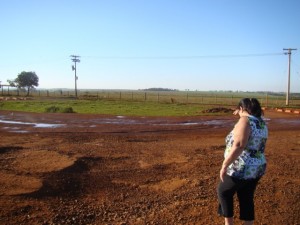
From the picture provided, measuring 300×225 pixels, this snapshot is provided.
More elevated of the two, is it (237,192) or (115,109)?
(237,192)

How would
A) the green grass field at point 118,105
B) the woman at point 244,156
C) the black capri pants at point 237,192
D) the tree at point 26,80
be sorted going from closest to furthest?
the woman at point 244,156, the black capri pants at point 237,192, the green grass field at point 118,105, the tree at point 26,80

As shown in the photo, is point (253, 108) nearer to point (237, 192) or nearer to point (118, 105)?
point (237, 192)

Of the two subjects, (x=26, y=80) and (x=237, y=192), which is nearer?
(x=237, y=192)

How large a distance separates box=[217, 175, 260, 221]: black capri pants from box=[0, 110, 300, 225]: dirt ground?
37.6 inches

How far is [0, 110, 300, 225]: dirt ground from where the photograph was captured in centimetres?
484

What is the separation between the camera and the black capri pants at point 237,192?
3561 millimetres

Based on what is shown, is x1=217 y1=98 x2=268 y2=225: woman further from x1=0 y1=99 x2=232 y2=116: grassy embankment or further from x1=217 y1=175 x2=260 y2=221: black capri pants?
x1=0 y1=99 x2=232 y2=116: grassy embankment

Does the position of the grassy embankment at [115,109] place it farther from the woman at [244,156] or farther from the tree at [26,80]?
the tree at [26,80]

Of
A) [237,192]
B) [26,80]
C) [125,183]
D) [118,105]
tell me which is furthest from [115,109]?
[26,80]

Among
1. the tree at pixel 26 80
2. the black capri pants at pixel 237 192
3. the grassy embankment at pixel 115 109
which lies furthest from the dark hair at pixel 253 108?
the tree at pixel 26 80

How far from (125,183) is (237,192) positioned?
10.1 feet

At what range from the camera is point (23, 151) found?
890 centimetres

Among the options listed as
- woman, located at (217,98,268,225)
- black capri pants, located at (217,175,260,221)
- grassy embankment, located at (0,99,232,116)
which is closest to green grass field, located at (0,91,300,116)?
grassy embankment, located at (0,99,232,116)

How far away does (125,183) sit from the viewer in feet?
21.0
